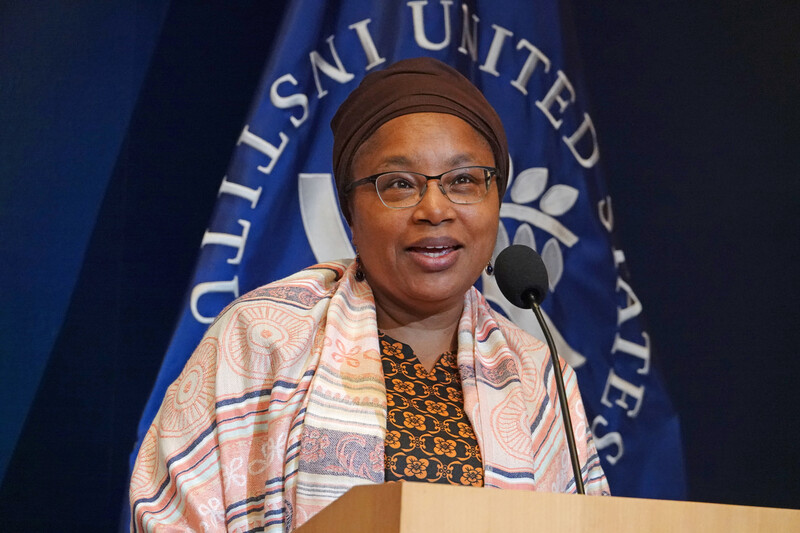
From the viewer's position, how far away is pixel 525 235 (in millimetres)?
2736

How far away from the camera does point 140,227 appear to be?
2652mm

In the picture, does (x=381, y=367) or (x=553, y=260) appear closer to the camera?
(x=381, y=367)

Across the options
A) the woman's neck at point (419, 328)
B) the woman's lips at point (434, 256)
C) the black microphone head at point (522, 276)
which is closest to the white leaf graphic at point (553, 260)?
the woman's neck at point (419, 328)

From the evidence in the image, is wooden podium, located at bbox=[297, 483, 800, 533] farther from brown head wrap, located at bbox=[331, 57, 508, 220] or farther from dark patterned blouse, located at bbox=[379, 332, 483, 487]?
brown head wrap, located at bbox=[331, 57, 508, 220]

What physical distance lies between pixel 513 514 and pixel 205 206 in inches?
75.6

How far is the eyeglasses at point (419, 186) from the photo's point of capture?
77.8 inches

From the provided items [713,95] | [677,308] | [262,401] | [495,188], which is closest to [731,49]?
[713,95]

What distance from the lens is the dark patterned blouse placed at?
1.80m

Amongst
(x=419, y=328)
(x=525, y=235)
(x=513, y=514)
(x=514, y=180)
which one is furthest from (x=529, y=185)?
(x=513, y=514)

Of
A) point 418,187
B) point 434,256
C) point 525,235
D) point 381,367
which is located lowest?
point 381,367

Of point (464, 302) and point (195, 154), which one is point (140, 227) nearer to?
point (195, 154)

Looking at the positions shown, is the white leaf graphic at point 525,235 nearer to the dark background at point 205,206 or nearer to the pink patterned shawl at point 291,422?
the dark background at point 205,206

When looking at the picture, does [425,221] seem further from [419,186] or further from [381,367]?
[381,367]

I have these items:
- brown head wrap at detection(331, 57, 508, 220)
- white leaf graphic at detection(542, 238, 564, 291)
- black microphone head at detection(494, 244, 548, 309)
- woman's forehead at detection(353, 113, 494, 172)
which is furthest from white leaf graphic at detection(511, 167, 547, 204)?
black microphone head at detection(494, 244, 548, 309)
